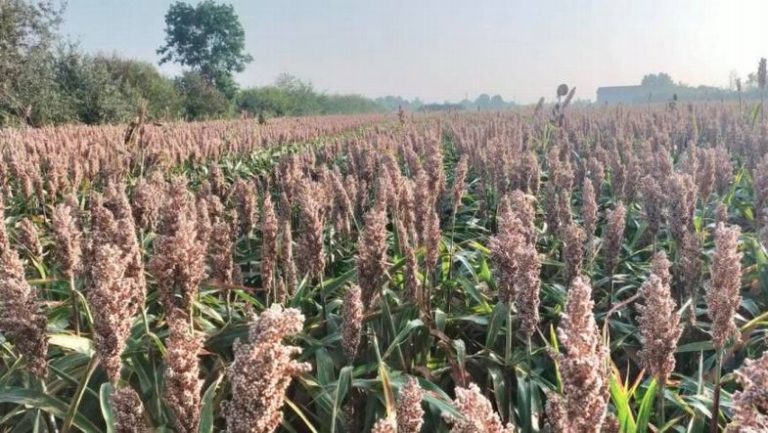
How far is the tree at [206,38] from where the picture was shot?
92.6m

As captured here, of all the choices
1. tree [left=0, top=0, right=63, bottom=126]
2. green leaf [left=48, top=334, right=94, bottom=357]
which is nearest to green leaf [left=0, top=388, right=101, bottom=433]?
green leaf [left=48, top=334, right=94, bottom=357]

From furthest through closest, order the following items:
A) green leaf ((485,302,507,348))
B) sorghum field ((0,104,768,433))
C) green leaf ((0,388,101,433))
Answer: green leaf ((485,302,507,348)) → green leaf ((0,388,101,433)) → sorghum field ((0,104,768,433))

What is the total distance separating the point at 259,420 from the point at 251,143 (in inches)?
582

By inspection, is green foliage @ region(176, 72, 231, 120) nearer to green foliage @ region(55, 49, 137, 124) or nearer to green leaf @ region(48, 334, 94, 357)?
green foliage @ region(55, 49, 137, 124)

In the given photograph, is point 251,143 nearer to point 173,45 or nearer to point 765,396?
point 765,396

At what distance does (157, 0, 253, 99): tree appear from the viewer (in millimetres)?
92625

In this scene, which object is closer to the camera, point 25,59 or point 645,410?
point 645,410

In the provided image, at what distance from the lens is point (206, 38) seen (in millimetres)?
93938

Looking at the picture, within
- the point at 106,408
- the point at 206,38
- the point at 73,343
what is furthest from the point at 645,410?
the point at 206,38

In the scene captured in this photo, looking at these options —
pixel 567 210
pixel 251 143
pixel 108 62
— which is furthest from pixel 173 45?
pixel 567 210

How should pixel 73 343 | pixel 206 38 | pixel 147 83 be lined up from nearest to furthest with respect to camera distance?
pixel 73 343 → pixel 147 83 → pixel 206 38

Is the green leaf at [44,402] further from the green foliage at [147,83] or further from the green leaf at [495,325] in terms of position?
the green foliage at [147,83]

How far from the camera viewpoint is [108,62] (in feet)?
198

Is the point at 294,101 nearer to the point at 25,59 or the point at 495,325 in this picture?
the point at 25,59
